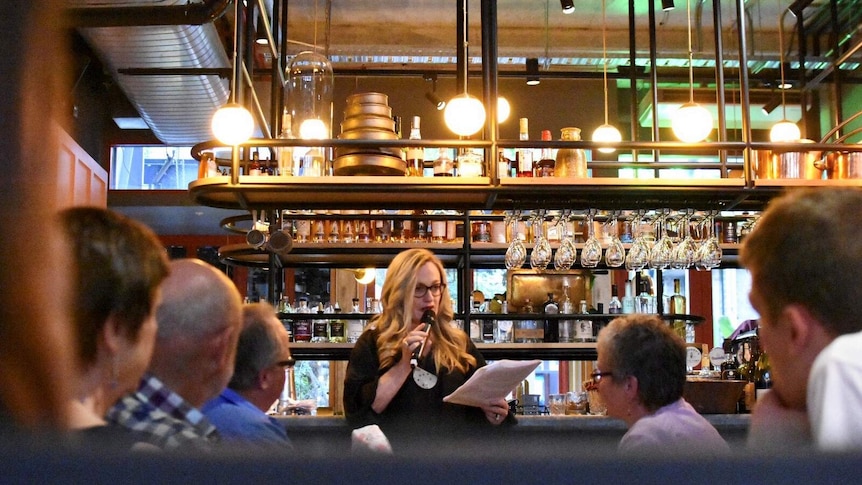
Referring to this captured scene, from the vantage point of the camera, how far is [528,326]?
5555 millimetres

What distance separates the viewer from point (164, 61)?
18.6 feet

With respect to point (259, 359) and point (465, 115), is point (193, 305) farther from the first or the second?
point (465, 115)

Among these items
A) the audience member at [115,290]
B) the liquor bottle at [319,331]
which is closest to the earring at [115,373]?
the audience member at [115,290]

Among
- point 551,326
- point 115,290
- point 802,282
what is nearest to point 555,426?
point 551,326

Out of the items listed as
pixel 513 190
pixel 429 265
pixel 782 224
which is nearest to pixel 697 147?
pixel 513 190

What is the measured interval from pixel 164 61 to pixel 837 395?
5.55 metres

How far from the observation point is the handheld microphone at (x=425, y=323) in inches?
115

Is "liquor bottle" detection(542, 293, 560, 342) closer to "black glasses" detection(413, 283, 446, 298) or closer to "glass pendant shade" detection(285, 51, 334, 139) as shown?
"glass pendant shade" detection(285, 51, 334, 139)

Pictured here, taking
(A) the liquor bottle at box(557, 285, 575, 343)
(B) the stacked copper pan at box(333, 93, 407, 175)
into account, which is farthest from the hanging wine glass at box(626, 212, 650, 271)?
(A) the liquor bottle at box(557, 285, 575, 343)

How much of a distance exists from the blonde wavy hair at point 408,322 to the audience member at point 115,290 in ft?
6.67

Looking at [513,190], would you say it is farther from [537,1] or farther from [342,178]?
[537,1]

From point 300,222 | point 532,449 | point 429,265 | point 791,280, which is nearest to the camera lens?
point 532,449

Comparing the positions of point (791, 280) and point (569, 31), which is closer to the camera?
point (791, 280)

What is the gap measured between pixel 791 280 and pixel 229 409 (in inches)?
48.6
